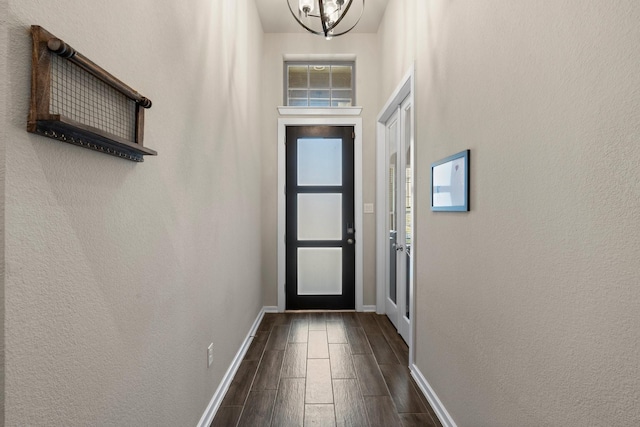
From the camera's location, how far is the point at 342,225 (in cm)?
407

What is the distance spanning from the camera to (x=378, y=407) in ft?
6.83

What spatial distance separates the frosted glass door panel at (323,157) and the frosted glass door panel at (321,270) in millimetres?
830

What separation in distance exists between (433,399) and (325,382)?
2.35ft

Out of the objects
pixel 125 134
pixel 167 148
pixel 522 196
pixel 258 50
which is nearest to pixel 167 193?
pixel 167 148

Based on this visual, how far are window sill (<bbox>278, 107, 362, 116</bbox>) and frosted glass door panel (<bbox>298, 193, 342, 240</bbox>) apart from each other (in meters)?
0.93

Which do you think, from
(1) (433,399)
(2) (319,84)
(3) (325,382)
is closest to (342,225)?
(2) (319,84)

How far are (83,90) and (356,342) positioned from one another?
112 inches

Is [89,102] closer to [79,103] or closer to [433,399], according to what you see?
[79,103]

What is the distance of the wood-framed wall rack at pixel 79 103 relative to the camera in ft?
2.35

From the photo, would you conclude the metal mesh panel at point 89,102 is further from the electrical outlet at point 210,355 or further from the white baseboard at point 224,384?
the white baseboard at point 224,384

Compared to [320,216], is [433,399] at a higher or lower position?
lower

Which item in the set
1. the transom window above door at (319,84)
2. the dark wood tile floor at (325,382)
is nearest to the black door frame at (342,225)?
the transom window above door at (319,84)

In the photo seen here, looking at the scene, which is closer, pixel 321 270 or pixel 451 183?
pixel 451 183

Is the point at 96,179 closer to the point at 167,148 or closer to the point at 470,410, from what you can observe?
the point at 167,148
